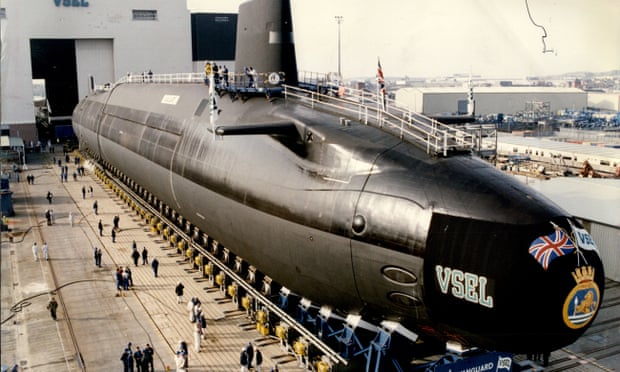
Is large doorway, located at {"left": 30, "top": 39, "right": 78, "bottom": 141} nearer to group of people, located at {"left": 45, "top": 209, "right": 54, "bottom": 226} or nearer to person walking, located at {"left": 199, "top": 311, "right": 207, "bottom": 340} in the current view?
group of people, located at {"left": 45, "top": 209, "right": 54, "bottom": 226}

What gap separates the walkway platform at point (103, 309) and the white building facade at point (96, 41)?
4015cm

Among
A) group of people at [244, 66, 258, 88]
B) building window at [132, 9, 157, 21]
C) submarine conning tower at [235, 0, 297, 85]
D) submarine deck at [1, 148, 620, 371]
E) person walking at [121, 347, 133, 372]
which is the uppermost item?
building window at [132, 9, 157, 21]

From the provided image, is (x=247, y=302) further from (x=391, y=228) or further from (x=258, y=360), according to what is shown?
(x=391, y=228)

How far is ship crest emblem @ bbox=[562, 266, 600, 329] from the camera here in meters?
12.2

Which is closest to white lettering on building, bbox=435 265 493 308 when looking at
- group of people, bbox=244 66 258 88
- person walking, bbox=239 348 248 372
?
person walking, bbox=239 348 248 372

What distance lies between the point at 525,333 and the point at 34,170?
58461mm

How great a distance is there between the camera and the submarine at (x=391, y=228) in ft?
40.4

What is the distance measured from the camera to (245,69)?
82.0 ft

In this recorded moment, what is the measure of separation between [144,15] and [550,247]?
7610cm

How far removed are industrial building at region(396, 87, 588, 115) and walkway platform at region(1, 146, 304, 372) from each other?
3653 inches

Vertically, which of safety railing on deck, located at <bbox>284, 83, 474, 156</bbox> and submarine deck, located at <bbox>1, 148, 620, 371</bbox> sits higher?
safety railing on deck, located at <bbox>284, 83, 474, 156</bbox>

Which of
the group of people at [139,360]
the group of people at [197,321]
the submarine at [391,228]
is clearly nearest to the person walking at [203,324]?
the group of people at [197,321]

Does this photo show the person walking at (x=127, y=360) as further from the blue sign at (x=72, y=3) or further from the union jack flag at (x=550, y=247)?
the blue sign at (x=72, y=3)

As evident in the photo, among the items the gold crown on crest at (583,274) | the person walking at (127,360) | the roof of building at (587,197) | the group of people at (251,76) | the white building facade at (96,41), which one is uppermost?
the white building facade at (96,41)
